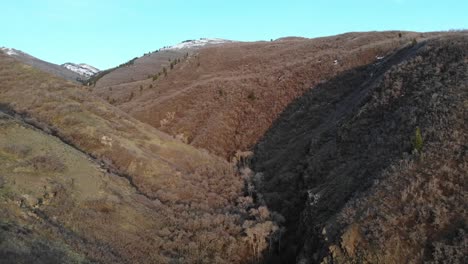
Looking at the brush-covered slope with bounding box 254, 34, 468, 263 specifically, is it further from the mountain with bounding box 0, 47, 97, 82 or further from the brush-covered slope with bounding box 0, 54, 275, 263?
the mountain with bounding box 0, 47, 97, 82

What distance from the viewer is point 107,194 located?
21.8 m

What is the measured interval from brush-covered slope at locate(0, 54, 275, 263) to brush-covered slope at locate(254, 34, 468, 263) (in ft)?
9.16

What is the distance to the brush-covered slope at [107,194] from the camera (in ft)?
53.0

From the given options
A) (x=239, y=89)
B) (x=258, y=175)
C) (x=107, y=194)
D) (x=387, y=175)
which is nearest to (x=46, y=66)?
(x=239, y=89)

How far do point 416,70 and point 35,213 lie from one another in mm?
21839

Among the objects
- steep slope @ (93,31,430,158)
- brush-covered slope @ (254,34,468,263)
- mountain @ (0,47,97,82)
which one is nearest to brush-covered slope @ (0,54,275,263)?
brush-covered slope @ (254,34,468,263)

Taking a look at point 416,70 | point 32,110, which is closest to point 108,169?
point 32,110

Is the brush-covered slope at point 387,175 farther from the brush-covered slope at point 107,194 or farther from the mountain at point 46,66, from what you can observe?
the mountain at point 46,66

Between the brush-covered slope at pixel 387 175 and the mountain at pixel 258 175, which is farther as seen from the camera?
the mountain at pixel 258 175

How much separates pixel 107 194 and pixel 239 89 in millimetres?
29206

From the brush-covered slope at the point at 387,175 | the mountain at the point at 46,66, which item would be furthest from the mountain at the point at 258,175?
the mountain at the point at 46,66

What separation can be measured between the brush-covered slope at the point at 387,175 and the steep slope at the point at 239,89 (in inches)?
385

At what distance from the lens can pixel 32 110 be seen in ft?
104

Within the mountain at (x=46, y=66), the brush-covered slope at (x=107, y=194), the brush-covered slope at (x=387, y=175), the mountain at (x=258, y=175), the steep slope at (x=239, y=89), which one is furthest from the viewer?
the mountain at (x=46, y=66)
